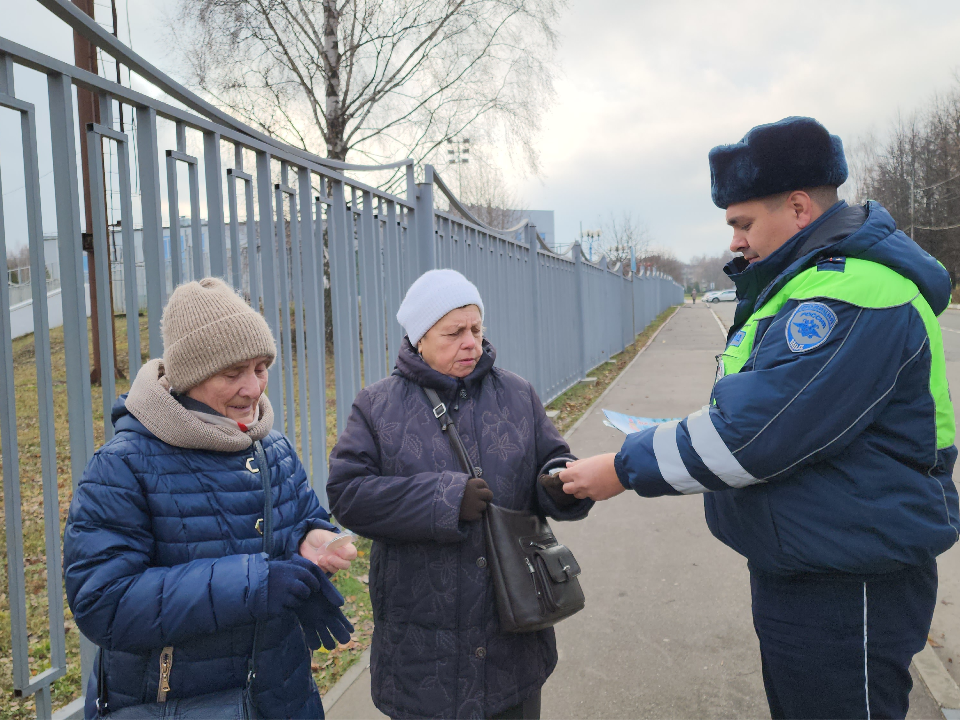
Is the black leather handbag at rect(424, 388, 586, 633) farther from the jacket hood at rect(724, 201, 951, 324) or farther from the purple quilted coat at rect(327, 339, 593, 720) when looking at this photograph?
the jacket hood at rect(724, 201, 951, 324)

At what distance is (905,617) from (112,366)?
2498 millimetres

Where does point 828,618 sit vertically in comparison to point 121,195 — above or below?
below

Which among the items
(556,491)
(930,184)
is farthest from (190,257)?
(930,184)

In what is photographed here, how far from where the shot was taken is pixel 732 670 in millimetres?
3314

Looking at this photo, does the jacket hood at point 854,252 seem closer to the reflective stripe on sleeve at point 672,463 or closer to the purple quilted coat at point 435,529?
the reflective stripe on sleeve at point 672,463

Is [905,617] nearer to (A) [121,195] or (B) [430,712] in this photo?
(B) [430,712]

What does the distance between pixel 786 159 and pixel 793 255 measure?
252 mm

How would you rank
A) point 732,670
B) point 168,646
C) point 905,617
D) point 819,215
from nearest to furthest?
point 168,646 → point 905,617 → point 819,215 → point 732,670

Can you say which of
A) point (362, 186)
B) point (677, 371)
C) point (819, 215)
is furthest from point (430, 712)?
point (677, 371)

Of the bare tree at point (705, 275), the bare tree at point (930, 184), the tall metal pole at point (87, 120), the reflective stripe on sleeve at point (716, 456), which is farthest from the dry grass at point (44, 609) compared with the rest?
the bare tree at point (705, 275)

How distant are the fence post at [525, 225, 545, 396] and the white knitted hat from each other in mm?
7021

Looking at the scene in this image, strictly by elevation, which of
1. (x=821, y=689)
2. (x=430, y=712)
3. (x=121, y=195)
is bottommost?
(x=430, y=712)

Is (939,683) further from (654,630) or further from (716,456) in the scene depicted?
(716,456)

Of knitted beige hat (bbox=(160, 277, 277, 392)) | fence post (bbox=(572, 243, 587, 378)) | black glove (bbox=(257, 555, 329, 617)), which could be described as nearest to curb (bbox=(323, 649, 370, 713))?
black glove (bbox=(257, 555, 329, 617))
